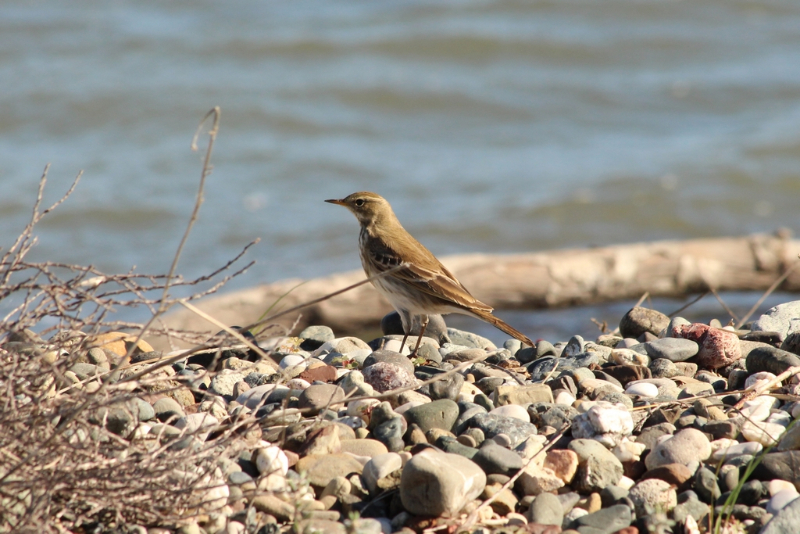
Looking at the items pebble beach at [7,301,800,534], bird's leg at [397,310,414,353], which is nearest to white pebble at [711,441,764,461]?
pebble beach at [7,301,800,534]

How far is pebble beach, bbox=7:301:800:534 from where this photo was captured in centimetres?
308

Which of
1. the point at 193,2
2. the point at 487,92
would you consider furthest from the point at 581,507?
the point at 193,2

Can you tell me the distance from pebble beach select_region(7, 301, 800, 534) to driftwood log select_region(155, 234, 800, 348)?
462cm

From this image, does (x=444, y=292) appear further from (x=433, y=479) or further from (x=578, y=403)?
(x=433, y=479)

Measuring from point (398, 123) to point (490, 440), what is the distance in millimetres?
14121

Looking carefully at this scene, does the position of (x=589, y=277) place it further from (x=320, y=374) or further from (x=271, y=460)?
(x=271, y=460)

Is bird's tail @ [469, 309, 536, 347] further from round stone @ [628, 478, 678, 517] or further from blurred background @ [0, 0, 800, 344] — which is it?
blurred background @ [0, 0, 800, 344]

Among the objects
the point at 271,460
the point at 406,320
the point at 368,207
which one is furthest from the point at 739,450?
the point at 368,207

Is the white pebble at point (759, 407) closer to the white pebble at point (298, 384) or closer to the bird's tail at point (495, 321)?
the bird's tail at point (495, 321)

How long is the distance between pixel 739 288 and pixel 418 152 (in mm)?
7200

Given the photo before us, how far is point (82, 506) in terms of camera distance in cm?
299

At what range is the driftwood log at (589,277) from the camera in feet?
30.6

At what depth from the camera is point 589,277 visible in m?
10.1

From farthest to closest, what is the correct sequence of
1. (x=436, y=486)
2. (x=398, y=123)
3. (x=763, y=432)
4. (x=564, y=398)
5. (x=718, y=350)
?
(x=398, y=123) < (x=718, y=350) < (x=564, y=398) < (x=763, y=432) < (x=436, y=486)
